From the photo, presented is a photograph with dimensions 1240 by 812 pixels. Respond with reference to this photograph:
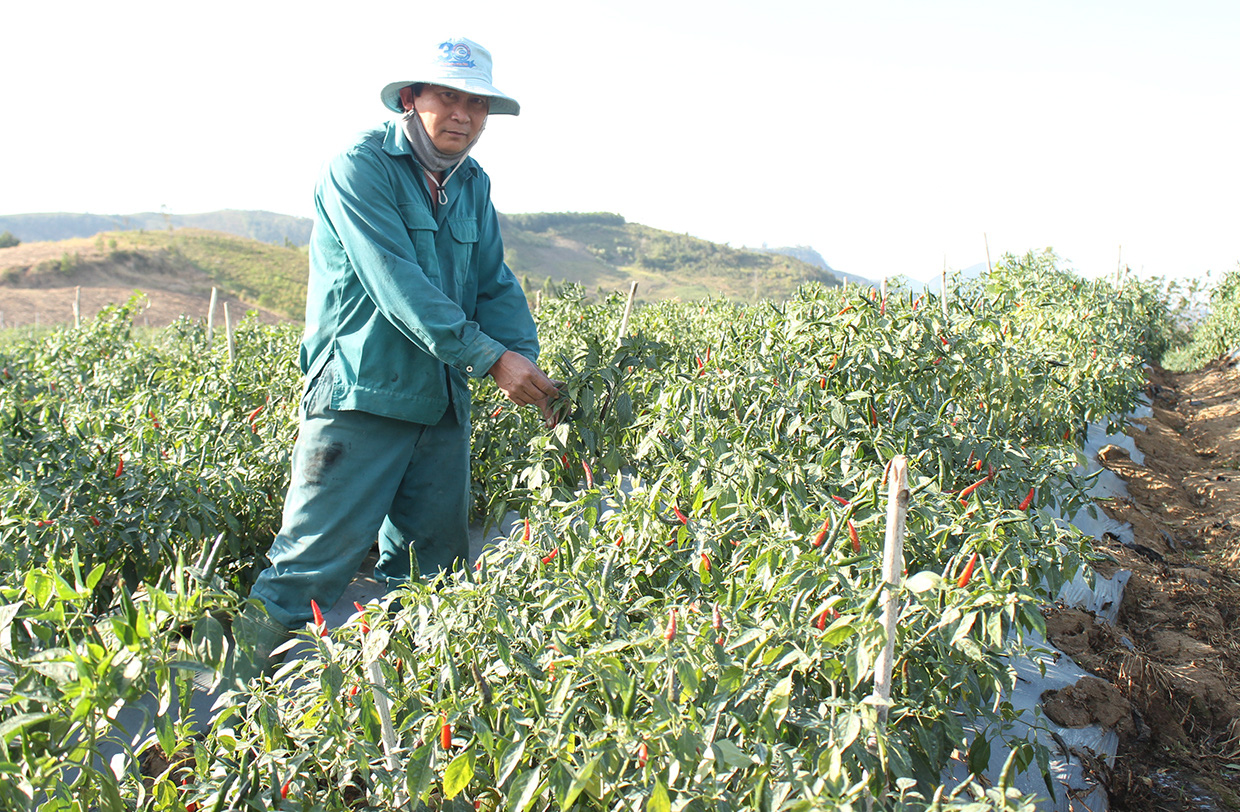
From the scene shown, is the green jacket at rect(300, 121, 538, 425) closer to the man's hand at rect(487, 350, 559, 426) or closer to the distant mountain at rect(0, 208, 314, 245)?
the man's hand at rect(487, 350, 559, 426)

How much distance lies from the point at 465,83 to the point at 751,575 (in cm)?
148

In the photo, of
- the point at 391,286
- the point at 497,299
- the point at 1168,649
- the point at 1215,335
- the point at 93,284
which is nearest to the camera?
the point at 391,286

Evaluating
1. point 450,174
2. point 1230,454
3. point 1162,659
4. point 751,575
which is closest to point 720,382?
point 751,575

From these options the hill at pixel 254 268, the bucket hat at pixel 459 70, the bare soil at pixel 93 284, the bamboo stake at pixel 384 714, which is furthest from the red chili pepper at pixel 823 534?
the bare soil at pixel 93 284

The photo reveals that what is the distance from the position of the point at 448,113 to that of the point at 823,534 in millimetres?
1524

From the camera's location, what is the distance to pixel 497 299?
2596 millimetres

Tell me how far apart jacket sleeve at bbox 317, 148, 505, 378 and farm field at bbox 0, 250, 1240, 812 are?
0.32 metres

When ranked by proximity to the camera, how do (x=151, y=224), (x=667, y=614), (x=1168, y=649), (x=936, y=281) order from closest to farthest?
(x=667, y=614) < (x=1168, y=649) < (x=936, y=281) < (x=151, y=224)

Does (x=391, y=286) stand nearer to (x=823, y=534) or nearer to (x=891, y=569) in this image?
(x=823, y=534)

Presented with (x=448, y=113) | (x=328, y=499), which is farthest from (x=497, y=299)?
(x=328, y=499)

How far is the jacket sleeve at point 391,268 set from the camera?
203 cm

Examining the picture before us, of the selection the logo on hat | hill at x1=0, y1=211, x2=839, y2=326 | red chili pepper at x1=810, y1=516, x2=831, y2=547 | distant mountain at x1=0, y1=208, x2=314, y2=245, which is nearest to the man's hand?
the logo on hat

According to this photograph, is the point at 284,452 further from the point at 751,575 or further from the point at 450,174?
the point at 751,575

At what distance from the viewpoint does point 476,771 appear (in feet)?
4.17
